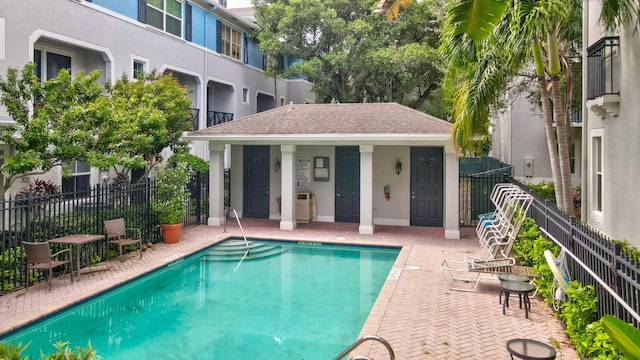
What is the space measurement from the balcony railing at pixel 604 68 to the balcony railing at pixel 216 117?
1886cm

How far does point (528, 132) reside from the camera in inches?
993

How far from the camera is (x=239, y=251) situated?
14180mm

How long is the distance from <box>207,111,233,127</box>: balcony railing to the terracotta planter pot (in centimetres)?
1199

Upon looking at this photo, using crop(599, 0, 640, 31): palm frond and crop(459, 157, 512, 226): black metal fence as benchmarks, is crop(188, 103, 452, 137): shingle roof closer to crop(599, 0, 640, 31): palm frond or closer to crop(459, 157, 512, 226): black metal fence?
crop(459, 157, 512, 226): black metal fence

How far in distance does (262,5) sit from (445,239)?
20767 millimetres

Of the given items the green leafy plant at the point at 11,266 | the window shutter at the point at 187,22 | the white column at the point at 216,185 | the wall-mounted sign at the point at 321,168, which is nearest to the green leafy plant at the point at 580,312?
the green leafy plant at the point at 11,266

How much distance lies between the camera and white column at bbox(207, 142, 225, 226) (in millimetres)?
17594

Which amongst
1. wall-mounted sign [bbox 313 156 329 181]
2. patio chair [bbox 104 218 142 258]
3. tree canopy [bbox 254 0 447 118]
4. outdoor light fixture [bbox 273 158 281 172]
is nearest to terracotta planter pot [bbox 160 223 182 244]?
patio chair [bbox 104 218 142 258]

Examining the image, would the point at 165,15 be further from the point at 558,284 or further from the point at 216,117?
the point at 558,284

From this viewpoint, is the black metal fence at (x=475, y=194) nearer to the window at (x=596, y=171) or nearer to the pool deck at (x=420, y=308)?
the pool deck at (x=420, y=308)

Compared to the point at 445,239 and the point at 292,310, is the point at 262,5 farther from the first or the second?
the point at 292,310

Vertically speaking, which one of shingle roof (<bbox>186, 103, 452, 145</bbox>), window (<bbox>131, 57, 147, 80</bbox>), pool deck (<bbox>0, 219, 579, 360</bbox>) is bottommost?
pool deck (<bbox>0, 219, 579, 360</bbox>)

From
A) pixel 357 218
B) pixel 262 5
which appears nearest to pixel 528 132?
pixel 357 218

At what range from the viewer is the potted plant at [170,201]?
569 inches
